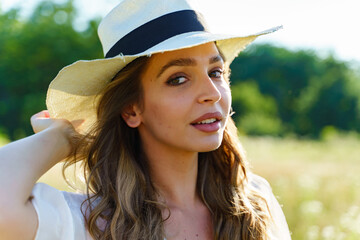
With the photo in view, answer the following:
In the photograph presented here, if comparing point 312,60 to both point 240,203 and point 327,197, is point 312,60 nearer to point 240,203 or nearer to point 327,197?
point 327,197

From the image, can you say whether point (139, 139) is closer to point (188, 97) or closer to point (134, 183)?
point (134, 183)

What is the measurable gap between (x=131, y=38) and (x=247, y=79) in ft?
170

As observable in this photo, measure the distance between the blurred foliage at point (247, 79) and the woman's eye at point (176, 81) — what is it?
34327 millimetres

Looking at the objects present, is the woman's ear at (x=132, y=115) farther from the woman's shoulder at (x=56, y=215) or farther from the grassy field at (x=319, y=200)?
the grassy field at (x=319, y=200)

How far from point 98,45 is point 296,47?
28683 mm

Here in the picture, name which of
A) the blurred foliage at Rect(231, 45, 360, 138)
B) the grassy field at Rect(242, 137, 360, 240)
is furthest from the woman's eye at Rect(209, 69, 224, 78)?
the blurred foliage at Rect(231, 45, 360, 138)

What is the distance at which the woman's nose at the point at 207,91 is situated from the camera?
6.91ft

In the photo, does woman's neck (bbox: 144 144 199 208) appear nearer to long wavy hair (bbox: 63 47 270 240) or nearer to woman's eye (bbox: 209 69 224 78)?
long wavy hair (bbox: 63 47 270 240)

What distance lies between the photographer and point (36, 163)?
6.51 feet

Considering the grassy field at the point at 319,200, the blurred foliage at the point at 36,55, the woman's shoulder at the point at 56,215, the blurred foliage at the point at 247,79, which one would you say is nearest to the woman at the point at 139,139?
the woman's shoulder at the point at 56,215

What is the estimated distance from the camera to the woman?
200cm

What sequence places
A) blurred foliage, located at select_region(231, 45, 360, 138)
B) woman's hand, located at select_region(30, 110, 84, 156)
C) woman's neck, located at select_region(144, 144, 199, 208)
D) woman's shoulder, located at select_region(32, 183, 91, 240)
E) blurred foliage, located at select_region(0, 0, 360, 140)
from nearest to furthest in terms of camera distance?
1. woman's shoulder, located at select_region(32, 183, 91, 240)
2. woman's hand, located at select_region(30, 110, 84, 156)
3. woman's neck, located at select_region(144, 144, 199, 208)
4. blurred foliage, located at select_region(0, 0, 360, 140)
5. blurred foliage, located at select_region(231, 45, 360, 138)

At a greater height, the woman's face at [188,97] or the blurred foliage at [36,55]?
the woman's face at [188,97]

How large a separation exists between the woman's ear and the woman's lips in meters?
0.31
